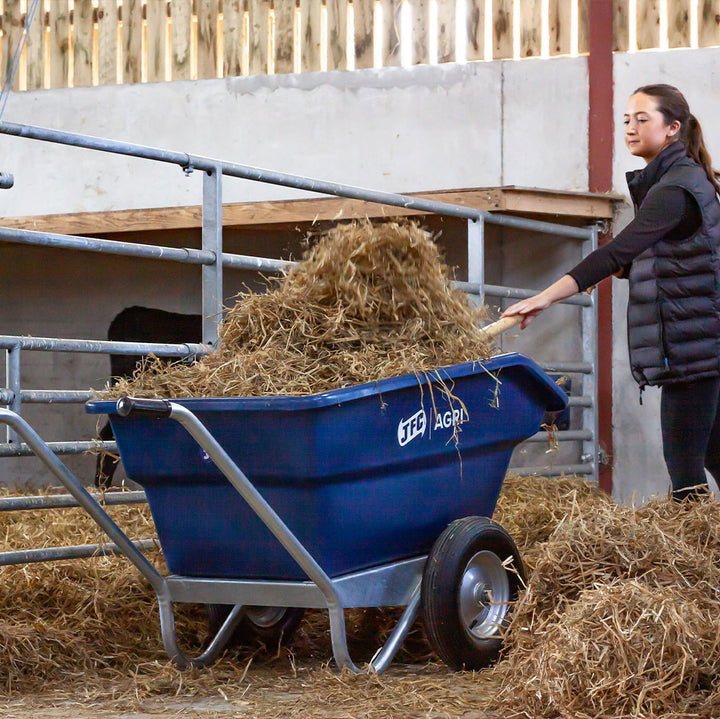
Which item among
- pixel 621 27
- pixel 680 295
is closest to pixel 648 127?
pixel 680 295

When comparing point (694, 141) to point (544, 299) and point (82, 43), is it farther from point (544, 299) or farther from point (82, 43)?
point (82, 43)

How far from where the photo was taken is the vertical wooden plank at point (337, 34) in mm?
6395

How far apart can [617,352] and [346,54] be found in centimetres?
223

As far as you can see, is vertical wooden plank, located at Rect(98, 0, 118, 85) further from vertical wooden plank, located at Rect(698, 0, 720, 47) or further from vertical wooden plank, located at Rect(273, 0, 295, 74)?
vertical wooden plank, located at Rect(698, 0, 720, 47)

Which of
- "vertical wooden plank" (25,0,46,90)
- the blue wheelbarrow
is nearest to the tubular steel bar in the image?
the blue wheelbarrow

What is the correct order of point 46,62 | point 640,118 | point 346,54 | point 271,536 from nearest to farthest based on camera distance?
point 271,536 < point 640,118 < point 346,54 < point 46,62

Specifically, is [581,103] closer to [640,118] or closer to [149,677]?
[640,118]

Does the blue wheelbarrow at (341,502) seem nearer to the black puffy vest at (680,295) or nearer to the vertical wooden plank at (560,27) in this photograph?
the black puffy vest at (680,295)

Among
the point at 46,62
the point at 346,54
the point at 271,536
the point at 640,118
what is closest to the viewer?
the point at 271,536

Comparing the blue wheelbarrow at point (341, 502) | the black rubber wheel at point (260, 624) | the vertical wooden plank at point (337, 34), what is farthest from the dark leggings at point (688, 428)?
the vertical wooden plank at point (337, 34)

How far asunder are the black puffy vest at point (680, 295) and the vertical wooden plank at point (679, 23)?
9.05ft

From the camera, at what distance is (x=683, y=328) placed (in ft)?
10.7

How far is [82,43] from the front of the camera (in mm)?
6941

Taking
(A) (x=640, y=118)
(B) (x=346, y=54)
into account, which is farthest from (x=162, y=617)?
(B) (x=346, y=54)
